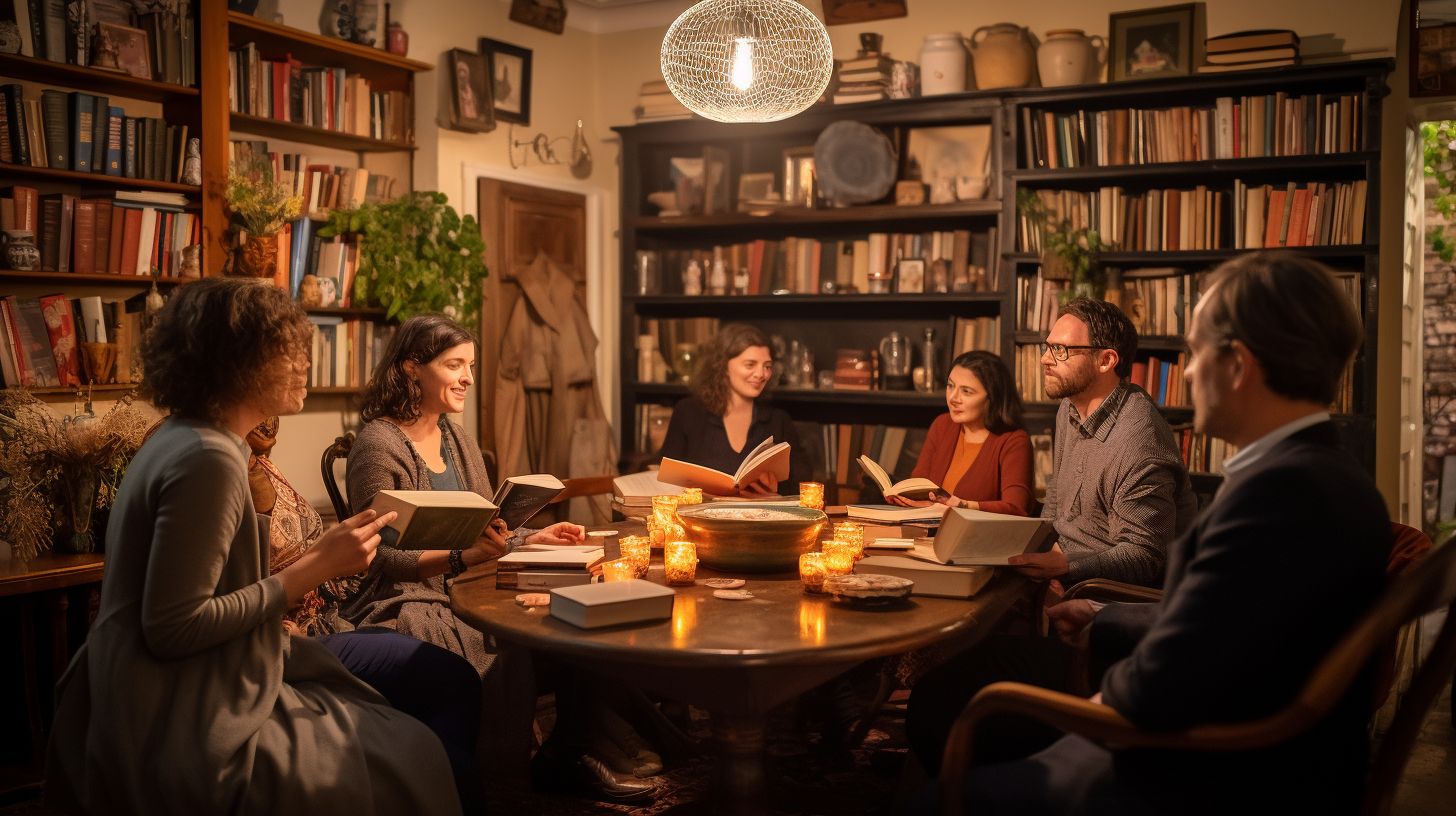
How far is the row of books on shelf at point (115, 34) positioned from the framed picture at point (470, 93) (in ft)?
3.68


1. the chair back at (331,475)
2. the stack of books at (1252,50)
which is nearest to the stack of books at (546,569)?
the chair back at (331,475)

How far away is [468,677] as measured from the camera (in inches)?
85.2

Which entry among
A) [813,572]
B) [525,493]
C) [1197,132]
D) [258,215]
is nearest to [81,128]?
[258,215]

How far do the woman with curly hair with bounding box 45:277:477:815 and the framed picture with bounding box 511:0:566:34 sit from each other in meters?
3.80

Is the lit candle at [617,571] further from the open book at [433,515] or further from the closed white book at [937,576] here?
the closed white book at [937,576]

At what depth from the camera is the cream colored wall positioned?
4.23 m

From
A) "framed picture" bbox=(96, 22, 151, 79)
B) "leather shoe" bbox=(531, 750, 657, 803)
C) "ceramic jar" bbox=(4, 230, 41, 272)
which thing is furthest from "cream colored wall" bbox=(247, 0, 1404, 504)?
"leather shoe" bbox=(531, 750, 657, 803)

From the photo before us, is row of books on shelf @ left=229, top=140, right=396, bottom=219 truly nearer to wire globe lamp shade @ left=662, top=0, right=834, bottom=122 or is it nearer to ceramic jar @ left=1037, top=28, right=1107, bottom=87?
wire globe lamp shade @ left=662, top=0, right=834, bottom=122

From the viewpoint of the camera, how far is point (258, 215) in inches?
158

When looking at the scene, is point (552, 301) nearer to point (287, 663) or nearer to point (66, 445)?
point (66, 445)

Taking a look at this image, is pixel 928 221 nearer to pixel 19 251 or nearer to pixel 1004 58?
pixel 1004 58

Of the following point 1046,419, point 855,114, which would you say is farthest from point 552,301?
point 1046,419

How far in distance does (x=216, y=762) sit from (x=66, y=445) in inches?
79.8

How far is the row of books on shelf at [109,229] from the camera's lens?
365 centimetres
